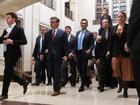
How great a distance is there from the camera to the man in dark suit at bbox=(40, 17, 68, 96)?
6648mm

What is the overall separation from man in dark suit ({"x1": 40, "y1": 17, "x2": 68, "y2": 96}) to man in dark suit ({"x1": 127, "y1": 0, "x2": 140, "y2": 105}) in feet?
15.5

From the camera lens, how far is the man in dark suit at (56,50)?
6.65m

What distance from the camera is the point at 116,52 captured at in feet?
19.9

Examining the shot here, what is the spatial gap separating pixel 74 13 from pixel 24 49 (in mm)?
9941

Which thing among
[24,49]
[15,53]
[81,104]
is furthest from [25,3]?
[81,104]

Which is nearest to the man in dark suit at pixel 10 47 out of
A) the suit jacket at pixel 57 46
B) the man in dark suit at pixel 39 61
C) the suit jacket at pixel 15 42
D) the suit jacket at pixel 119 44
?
the suit jacket at pixel 15 42

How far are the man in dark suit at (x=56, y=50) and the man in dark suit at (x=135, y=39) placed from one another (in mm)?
4723

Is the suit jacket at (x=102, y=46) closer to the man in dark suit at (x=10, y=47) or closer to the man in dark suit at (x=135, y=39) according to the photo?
the man in dark suit at (x=10, y=47)

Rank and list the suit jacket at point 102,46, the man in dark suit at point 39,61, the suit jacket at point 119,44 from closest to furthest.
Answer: the suit jacket at point 119,44
the suit jacket at point 102,46
the man in dark suit at point 39,61

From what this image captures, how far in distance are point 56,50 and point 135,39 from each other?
4.87 meters

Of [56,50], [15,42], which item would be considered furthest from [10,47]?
[56,50]

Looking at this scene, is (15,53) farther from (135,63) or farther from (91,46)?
(135,63)

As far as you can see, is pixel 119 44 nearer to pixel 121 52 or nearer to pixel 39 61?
pixel 121 52

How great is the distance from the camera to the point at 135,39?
1.92 m
